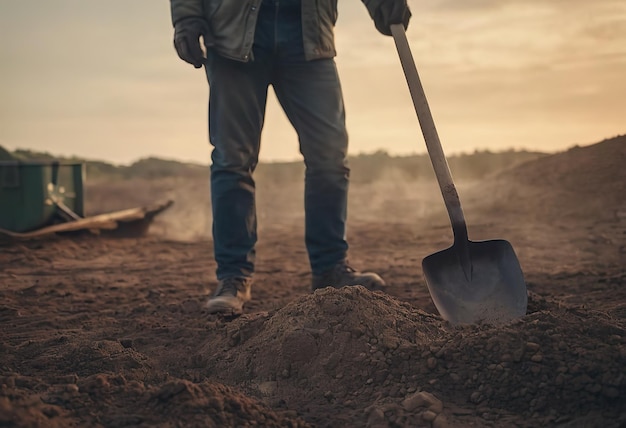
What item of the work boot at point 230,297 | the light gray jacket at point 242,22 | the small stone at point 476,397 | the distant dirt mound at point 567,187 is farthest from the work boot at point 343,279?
the distant dirt mound at point 567,187

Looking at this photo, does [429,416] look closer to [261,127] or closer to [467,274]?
[467,274]

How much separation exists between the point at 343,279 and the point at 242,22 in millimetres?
1283

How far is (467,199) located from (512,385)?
6.02 meters

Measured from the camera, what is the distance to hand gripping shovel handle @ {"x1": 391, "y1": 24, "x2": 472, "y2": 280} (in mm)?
2611

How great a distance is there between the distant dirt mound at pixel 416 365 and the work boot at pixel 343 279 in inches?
35.0

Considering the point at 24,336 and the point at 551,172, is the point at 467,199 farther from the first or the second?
the point at 24,336

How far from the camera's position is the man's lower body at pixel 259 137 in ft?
10.4

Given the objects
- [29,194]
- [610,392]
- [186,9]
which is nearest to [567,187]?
[186,9]

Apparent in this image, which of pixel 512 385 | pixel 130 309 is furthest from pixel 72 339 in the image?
pixel 512 385

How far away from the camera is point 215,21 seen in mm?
3152

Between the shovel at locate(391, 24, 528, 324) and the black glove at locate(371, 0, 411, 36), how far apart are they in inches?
22.1

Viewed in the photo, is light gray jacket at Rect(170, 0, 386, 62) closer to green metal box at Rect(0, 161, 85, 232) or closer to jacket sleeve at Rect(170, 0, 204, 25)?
jacket sleeve at Rect(170, 0, 204, 25)

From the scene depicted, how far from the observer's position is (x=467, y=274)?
258 centimetres

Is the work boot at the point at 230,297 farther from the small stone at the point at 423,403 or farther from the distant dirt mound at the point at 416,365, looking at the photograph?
the small stone at the point at 423,403
